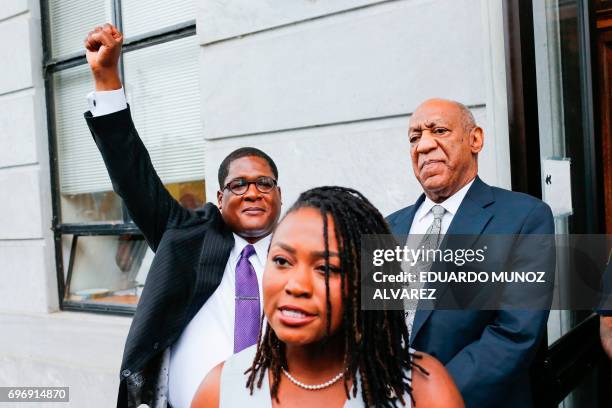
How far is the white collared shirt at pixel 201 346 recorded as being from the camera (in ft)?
7.52

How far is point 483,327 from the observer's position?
2.05 m

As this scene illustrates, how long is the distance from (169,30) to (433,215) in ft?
11.0

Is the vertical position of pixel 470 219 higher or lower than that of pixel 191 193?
lower

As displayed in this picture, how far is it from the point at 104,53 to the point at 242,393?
1.43 m

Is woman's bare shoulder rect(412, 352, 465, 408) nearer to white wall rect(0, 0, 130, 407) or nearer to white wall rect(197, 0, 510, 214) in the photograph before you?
white wall rect(197, 0, 510, 214)

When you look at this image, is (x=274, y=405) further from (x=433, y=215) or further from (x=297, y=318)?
(x=433, y=215)

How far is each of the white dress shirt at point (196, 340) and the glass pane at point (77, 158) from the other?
321cm

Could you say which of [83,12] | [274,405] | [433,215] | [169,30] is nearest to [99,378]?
[169,30]

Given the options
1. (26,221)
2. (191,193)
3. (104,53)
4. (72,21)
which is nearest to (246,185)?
(104,53)

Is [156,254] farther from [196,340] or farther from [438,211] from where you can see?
[438,211]

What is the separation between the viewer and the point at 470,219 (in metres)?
2.18

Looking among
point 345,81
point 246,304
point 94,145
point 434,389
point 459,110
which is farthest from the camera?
point 94,145

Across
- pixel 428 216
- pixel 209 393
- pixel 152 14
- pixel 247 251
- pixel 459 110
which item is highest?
pixel 152 14

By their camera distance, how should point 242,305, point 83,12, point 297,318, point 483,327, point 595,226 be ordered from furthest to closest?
1. point 83,12
2. point 595,226
3. point 242,305
4. point 483,327
5. point 297,318
